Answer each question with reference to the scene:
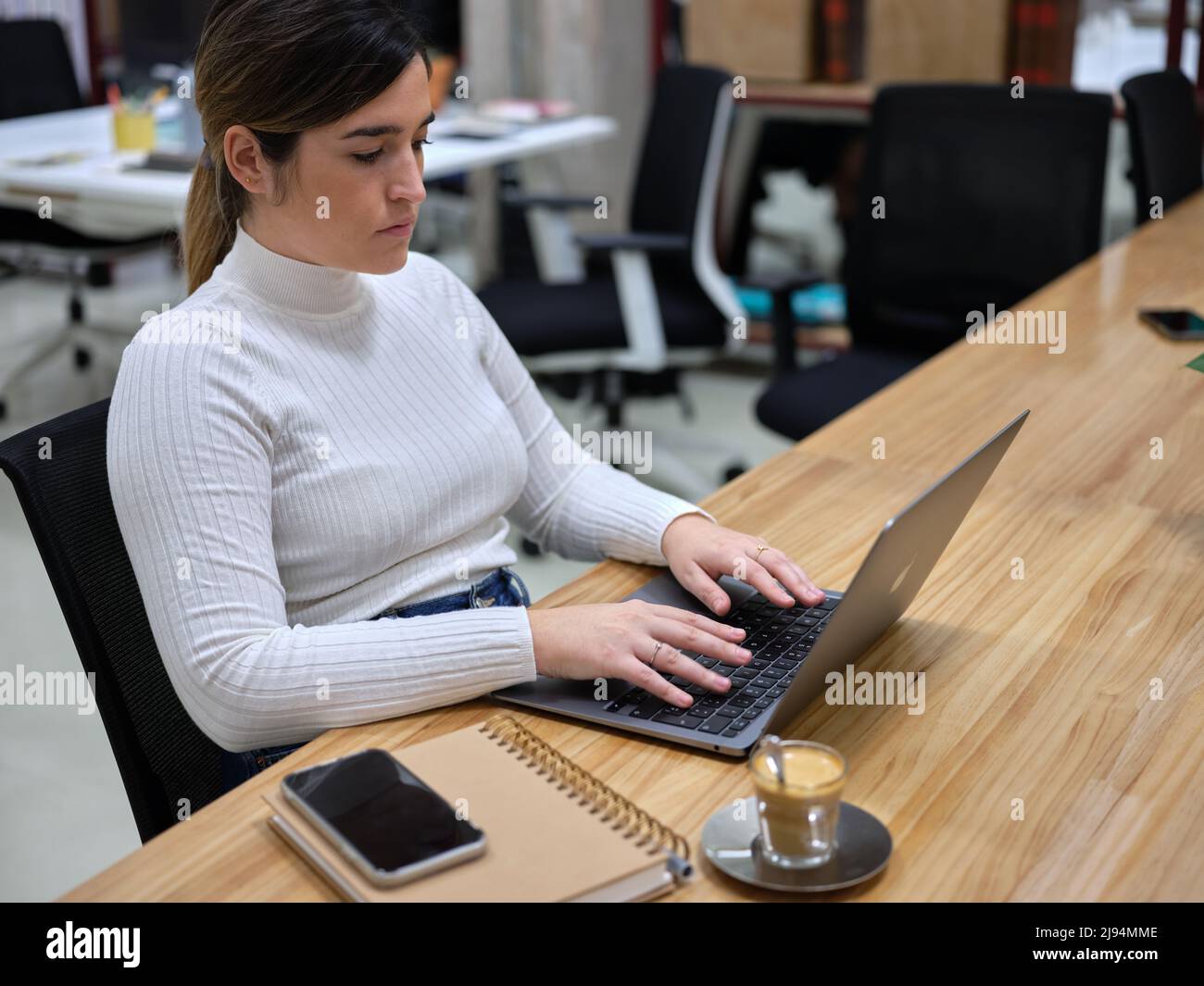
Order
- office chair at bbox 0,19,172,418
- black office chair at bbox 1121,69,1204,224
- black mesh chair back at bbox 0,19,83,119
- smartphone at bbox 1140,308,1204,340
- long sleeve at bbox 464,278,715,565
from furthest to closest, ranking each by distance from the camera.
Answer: black mesh chair back at bbox 0,19,83,119
office chair at bbox 0,19,172,418
black office chair at bbox 1121,69,1204,224
smartphone at bbox 1140,308,1204,340
long sleeve at bbox 464,278,715,565

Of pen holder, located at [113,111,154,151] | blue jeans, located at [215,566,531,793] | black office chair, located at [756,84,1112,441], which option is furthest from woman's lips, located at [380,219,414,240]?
pen holder, located at [113,111,154,151]

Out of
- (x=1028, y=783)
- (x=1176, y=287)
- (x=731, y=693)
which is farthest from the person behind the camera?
(x=1176, y=287)

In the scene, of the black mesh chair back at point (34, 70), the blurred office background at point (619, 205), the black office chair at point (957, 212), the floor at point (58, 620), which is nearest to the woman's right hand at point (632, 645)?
the floor at point (58, 620)

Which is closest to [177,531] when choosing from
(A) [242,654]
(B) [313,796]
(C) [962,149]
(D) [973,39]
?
(A) [242,654]

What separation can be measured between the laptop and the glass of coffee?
0.12m

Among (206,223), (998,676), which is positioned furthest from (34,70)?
(998,676)

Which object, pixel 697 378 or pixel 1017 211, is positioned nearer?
pixel 1017 211

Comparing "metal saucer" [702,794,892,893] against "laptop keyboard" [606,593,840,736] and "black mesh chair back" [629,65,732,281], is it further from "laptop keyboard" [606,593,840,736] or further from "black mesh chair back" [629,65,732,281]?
"black mesh chair back" [629,65,732,281]

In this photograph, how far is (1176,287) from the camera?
254 cm

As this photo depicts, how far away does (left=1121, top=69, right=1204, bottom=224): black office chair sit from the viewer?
120 inches

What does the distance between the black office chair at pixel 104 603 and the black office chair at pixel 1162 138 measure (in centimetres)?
243

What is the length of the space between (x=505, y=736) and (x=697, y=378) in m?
3.60

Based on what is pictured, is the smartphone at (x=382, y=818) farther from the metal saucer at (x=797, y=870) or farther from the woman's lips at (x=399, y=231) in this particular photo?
the woman's lips at (x=399, y=231)
